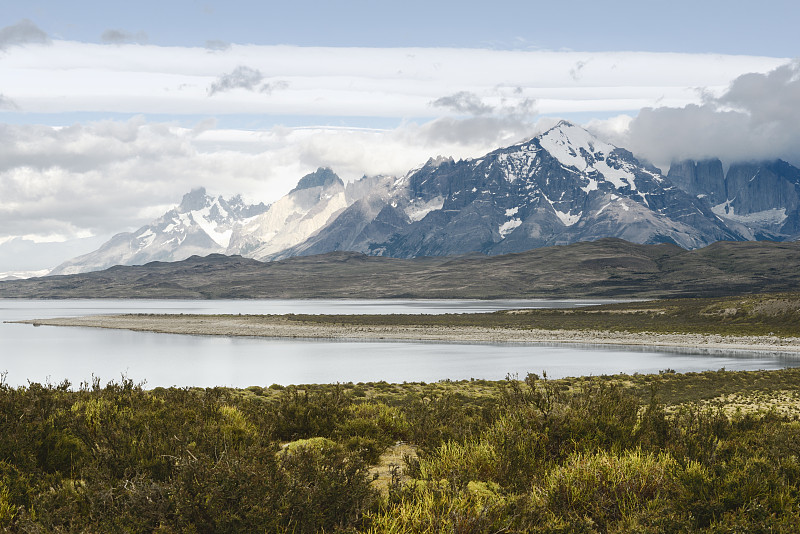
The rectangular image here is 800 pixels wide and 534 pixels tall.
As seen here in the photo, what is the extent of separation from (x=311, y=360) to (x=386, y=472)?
51662mm

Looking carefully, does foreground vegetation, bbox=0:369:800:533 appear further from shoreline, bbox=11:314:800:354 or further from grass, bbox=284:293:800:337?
grass, bbox=284:293:800:337

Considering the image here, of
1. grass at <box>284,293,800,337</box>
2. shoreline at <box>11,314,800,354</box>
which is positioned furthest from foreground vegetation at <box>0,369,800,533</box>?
grass at <box>284,293,800,337</box>

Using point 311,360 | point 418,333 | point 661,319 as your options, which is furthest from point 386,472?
point 661,319

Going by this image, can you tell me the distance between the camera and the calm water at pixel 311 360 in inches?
1966

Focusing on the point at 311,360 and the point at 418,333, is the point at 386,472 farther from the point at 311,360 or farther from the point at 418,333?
the point at 418,333

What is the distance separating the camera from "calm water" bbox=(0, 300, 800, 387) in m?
49.9

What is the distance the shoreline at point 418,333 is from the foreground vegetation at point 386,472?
200 feet

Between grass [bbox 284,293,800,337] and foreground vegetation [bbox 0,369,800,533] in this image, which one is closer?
foreground vegetation [bbox 0,369,800,533]

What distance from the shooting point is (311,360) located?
202 feet

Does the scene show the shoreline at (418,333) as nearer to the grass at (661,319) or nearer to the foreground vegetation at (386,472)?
the grass at (661,319)

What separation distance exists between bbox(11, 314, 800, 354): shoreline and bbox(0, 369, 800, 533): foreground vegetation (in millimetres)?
60864

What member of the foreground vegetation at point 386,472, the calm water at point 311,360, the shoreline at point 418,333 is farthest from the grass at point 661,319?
the foreground vegetation at point 386,472

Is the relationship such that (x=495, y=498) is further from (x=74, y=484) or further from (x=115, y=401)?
(x=115, y=401)

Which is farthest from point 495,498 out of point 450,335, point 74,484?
point 450,335
